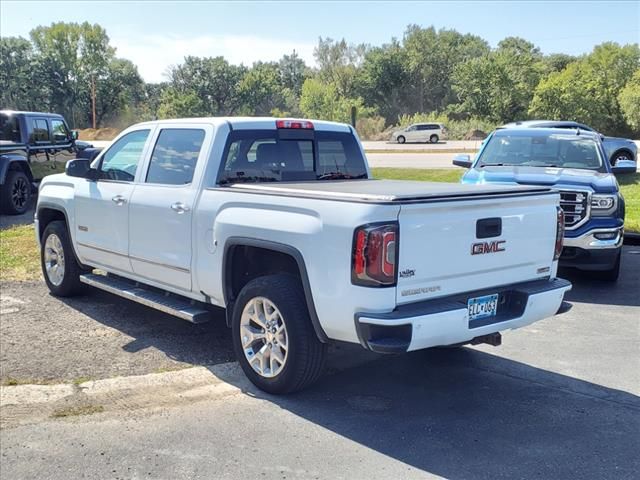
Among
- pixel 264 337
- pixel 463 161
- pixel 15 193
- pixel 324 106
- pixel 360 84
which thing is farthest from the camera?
pixel 360 84

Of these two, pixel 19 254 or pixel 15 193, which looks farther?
pixel 15 193

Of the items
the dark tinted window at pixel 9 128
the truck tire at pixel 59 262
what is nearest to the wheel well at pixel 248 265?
the truck tire at pixel 59 262

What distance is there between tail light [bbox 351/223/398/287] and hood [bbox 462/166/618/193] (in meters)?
4.56

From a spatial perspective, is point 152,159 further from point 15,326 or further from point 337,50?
point 337,50

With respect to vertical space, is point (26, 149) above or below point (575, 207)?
above

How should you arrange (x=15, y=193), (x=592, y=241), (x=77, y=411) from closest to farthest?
1. (x=77, y=411)
2. (x=592, y=241)
3. (x=15, y=193)

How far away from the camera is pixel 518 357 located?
534 cm

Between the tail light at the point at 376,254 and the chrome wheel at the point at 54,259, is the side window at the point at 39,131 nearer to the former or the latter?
the chrome wheel at the point at 54,259

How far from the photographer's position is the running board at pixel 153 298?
497cm

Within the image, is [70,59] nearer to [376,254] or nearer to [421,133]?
[421,133]

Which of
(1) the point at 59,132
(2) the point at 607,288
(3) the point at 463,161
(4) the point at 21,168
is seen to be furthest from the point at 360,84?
(2) the point at 607,288

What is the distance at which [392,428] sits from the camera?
3.99 metres

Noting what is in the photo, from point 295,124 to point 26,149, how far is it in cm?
995

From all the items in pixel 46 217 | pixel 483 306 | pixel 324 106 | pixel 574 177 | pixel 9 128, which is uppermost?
pixel 324 106
